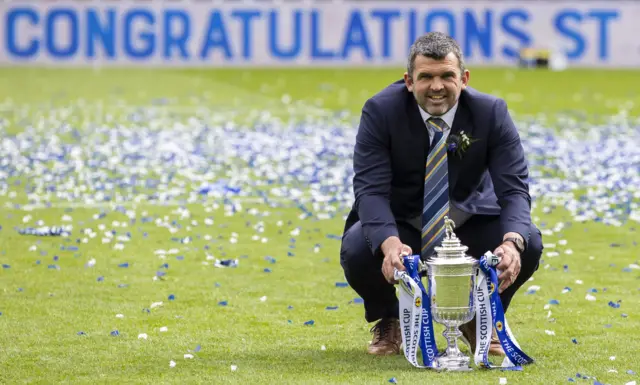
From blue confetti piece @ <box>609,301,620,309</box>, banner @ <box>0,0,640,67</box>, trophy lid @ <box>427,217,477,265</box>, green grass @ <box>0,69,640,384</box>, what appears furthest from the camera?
banner @ <box>0,0,640,67</box>

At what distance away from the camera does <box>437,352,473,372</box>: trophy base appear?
19.4ft

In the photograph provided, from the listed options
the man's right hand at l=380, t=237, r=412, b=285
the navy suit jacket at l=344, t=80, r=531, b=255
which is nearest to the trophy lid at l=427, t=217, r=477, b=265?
the man's right hand at l=380, t=237, r=412, b=285

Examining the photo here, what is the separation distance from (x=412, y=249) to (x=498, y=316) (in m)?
0.74

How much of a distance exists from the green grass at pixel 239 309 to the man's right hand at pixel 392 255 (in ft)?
1.50

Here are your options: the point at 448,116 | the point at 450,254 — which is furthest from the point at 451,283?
the point at 448,116

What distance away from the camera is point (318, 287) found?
27.8 ft

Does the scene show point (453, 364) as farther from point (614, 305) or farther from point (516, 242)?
point (614, 305)

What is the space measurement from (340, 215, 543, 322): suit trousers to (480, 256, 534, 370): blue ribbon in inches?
17.6

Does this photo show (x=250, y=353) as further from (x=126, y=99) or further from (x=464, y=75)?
(x=126, y=99)

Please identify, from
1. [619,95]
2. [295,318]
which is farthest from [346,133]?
[295,318]

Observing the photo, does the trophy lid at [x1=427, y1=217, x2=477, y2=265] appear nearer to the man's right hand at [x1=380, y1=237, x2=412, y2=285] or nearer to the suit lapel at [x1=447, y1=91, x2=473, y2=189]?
the man's right hand at [x1=380, y1=237, x2=412, y2=285]

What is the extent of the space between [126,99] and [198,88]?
141 inches

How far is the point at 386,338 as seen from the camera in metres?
6.48

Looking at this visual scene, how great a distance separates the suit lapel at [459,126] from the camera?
6.21 m
